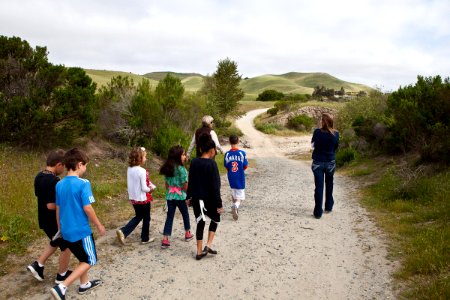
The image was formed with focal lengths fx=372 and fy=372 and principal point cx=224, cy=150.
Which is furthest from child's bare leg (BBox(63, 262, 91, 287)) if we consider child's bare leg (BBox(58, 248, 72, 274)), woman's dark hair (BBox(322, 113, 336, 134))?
woman's dark hair (BBox(322, 113, 336, 134))

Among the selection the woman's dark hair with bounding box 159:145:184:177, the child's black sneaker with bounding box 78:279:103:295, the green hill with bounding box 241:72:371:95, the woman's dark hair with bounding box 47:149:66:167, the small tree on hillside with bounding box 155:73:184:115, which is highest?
the green hill with bounding box 241:72:371:95

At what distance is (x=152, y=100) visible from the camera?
14359mm

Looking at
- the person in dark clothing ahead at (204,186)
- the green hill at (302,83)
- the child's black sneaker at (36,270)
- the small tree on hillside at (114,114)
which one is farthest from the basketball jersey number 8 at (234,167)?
the green hill at (302,83)

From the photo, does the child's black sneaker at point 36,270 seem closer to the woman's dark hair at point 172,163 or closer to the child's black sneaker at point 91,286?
the child's black sneaker at point 91,286

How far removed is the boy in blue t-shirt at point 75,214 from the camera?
419 cm

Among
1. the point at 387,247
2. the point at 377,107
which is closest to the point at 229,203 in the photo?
the point at 387,247

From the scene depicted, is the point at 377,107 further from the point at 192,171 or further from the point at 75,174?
the point at 75,174

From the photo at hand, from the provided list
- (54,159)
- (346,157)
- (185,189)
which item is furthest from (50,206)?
(346,157)

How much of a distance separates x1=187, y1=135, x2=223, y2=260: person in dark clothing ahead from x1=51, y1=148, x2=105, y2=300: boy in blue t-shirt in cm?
157

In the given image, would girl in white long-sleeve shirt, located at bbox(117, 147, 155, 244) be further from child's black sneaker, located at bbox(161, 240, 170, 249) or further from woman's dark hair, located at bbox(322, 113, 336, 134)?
woman's dark hair, located at bbox(322, 113, 336, 134)

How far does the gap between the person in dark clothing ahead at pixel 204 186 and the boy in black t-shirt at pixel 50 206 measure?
1.78m

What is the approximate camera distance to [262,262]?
5426 millimetres

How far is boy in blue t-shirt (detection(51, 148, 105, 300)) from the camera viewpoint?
4.19 m

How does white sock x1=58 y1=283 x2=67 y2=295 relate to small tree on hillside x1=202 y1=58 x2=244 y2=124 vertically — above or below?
below
